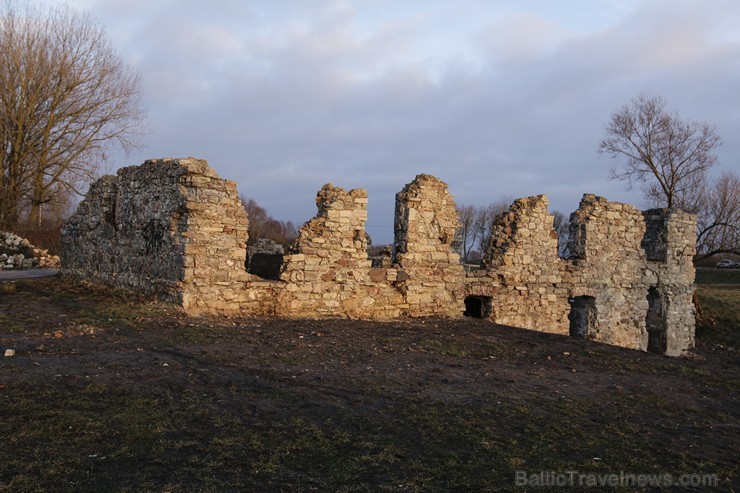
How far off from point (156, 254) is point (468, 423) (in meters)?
7.38

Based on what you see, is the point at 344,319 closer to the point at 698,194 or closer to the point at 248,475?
the point at 248,475

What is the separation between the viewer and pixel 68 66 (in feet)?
78.3

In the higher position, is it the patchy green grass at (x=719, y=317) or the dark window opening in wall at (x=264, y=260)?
the dark window opening in wall at (x=264, y=260)

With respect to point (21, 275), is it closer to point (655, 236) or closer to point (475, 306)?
point (475, 306)

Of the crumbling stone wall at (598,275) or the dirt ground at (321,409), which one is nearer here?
the dirt ground at (321,409)

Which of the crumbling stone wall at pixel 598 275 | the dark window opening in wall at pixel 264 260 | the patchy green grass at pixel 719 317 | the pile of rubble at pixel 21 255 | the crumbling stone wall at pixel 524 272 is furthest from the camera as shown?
the pile of rubble at pixel 21 255

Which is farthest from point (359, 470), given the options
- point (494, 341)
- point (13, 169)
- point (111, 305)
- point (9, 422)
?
point (13, 169)

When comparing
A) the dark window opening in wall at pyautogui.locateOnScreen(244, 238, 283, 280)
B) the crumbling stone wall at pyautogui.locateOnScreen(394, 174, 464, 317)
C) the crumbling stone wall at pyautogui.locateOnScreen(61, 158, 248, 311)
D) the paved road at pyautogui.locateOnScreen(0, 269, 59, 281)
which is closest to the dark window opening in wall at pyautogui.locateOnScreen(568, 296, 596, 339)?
the crumbling stone wall at pyautogui.locateOnScreen(394, 174, 464, 317)

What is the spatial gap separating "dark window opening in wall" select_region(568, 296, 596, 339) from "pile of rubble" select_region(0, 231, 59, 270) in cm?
1787

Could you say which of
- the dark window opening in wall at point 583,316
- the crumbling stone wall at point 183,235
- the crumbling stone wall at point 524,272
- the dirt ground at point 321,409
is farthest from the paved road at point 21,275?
the dark window opening in wall at point 583,316

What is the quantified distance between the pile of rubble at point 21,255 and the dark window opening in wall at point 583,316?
1787cm

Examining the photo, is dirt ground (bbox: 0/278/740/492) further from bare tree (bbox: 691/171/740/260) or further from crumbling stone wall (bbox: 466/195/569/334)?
bare tree (bbox: 691/171/740/260)

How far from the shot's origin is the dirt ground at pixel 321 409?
12.7ft

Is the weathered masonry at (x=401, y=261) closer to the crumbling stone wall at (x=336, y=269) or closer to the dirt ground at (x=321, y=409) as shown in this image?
the crumbling stone wall at (x=336, y=269)
